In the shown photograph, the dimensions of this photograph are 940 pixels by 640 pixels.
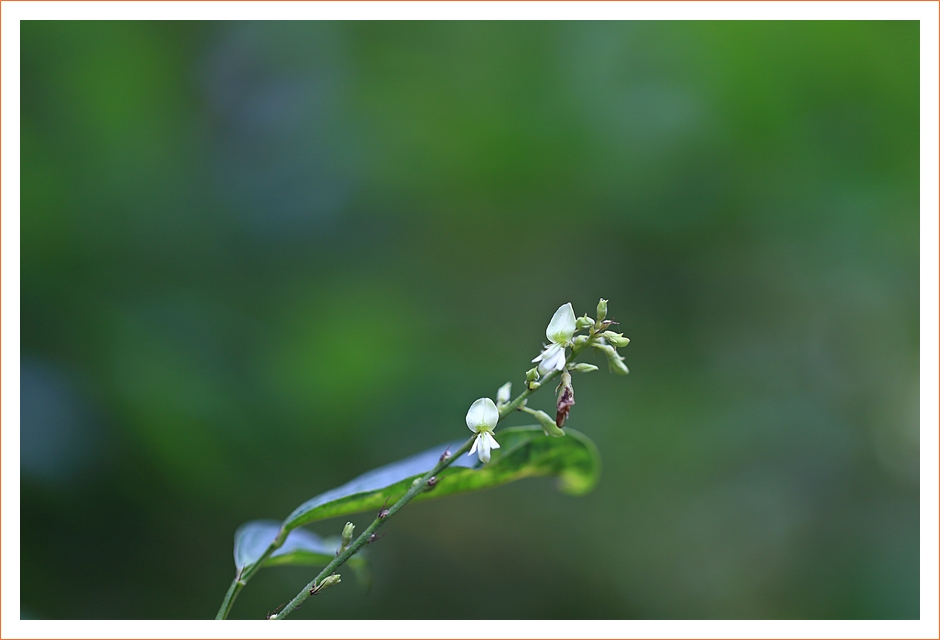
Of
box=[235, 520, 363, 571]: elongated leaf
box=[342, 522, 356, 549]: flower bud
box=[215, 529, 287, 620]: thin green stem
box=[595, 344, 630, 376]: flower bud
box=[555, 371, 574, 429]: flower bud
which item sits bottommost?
box=[235, 520, 363, 571]: elongated leaf

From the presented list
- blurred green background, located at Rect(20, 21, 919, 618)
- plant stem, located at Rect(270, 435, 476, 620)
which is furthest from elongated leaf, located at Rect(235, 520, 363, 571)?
blurred green background, located at Rect(20, 21, 919, 618)

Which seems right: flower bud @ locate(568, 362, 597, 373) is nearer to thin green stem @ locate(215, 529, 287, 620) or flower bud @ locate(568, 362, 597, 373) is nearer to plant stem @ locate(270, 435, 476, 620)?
plant stem @ locate(270, 435, 476, 620)

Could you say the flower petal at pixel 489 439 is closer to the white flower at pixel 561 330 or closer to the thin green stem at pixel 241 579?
the white flower at pixel 561 330

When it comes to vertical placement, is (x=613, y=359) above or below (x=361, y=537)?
above

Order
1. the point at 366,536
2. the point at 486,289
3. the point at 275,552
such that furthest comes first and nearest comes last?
the point at 486,289
the point at 275,552
the point at 366,536

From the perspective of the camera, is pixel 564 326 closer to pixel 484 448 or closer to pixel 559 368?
pixel 559 368

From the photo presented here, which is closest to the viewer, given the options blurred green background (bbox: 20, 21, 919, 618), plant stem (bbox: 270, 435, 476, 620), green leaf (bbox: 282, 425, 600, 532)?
plant stem (bbox: 270, 435, 476, 620)

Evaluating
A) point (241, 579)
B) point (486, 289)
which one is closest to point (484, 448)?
point (241, 579)
